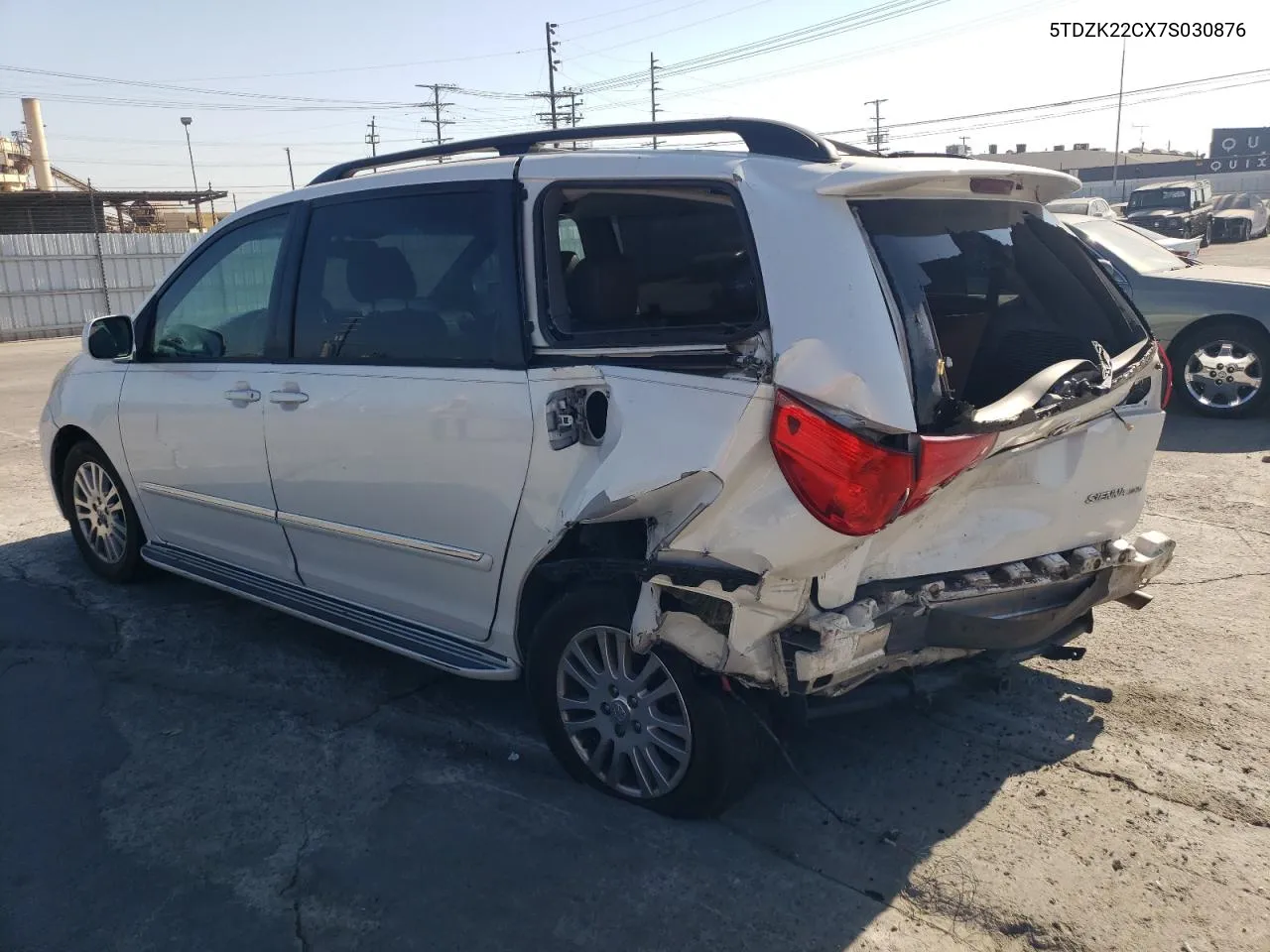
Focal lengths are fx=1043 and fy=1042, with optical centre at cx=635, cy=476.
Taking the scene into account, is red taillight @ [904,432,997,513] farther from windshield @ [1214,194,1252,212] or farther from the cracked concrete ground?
windshield @ [1214,194,1252,212]

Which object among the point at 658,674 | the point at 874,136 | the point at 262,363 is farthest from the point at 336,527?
the point at 874,136

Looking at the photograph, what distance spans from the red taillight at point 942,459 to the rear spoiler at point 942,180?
0.74 m

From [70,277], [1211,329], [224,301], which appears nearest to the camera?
[224,301]

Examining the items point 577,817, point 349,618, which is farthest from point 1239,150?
point 577,817

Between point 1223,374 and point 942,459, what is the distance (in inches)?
278

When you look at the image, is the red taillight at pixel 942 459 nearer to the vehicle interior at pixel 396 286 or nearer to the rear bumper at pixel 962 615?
the rear bumper at pixel 962 615

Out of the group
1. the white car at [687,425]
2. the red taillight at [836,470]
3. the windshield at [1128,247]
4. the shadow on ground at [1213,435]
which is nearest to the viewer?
the red taillight at [836,470]

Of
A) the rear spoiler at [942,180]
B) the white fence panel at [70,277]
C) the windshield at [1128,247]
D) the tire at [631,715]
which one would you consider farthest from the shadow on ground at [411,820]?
the white fence panel at [70,277]

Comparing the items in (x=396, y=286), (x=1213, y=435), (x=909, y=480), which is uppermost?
(x=396, y=286)

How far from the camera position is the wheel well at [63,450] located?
551cm

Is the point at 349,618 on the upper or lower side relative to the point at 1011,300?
lower

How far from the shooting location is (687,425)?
284cm

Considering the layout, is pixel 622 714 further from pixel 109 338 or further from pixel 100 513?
pixel 100 513

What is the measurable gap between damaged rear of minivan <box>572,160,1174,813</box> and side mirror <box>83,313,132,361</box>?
11.1 feet
